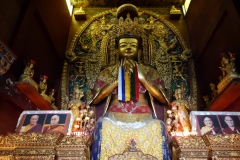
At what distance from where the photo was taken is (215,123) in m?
2.41

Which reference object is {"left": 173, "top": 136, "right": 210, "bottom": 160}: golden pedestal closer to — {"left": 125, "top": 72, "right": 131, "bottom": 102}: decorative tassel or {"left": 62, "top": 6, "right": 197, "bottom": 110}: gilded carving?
{"left": 125, "top": 72, "right": 131, "bottom": 102}: decorative tassel

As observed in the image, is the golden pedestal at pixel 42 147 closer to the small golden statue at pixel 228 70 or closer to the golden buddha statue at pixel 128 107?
the golden buddha statue at pixel 128 107

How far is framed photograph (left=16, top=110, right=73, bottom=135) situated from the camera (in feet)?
7.80

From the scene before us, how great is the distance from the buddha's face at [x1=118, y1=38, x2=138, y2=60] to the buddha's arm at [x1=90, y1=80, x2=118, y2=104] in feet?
2.10

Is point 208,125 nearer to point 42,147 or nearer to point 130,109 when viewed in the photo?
point 130,109

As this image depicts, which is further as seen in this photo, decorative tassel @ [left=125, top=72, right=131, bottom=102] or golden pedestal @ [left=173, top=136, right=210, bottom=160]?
decorative tassel @ [left=125, top=72, right=131, bottom=102]

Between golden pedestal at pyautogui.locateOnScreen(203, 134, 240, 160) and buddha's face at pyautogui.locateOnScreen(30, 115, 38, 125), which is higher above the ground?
buddha's face at pyautogui.locateOnScreen(30, 115, 38, 125)

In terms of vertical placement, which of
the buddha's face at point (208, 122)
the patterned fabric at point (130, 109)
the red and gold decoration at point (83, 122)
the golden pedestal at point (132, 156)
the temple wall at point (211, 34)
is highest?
the temple wall at point (211, 34)

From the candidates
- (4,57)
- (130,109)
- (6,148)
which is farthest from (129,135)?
(4,57)

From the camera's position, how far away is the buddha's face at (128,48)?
11.9ft

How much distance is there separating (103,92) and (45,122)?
39.6 inches

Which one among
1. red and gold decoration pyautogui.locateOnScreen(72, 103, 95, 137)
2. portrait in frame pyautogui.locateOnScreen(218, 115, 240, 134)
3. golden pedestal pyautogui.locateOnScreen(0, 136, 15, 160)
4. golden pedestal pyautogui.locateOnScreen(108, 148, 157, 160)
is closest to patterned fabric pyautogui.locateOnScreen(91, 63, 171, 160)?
golden pedestal pyautogui.locateOnScreen(108, 148, 157, 160)

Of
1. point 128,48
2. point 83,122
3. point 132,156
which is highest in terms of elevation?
point 128,48

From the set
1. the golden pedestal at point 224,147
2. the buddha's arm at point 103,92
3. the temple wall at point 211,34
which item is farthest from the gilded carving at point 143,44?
the golden pedestal at point 224,147
